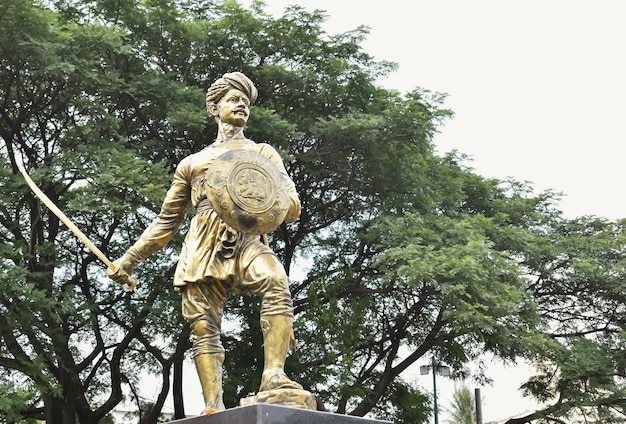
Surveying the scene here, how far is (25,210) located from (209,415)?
1276 cm

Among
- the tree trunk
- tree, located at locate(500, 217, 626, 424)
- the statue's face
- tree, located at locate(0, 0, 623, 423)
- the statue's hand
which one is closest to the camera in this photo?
the statue's hand

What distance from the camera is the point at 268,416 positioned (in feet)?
15.4

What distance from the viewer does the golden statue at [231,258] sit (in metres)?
5.50

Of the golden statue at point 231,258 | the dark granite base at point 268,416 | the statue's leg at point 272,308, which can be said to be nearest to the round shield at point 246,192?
the golden statue at point 231,258

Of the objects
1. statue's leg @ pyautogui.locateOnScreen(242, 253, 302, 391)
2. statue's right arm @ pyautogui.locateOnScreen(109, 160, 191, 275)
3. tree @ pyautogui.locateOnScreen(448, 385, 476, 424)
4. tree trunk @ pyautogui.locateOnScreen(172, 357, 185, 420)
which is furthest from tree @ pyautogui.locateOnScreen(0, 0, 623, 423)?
tree @ pyautogui.locateOnScreen(448, 385, 476, 424)

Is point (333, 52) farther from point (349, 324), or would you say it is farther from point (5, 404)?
point (5, 404)

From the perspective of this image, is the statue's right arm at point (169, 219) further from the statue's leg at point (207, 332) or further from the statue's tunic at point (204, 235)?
the statue's leg at point (207, 332)

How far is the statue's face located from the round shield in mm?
459

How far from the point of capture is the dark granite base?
4.69 meters

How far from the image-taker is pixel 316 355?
17578mm

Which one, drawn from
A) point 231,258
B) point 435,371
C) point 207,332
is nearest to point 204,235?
point 231,258

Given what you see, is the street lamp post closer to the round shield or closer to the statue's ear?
the statue's ear

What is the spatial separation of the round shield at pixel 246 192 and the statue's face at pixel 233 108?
46 centimetres

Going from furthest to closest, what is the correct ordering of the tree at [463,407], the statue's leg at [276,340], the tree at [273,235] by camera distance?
the tree at [463,407] → the tree at [273,235] → the statue's leg at [276,340]
